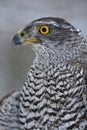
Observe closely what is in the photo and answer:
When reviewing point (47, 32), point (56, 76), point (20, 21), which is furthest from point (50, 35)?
point (20, 21)

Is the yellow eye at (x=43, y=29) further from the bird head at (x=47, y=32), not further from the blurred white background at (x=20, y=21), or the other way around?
the blurred white background at (x=20, y=21)

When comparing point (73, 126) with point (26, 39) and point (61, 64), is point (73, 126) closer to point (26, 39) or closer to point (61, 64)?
point (61, 64)

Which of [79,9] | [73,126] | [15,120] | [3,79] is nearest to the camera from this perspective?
[73,126]

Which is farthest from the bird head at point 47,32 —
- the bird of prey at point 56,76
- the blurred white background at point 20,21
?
the blurred white background at point 20,21

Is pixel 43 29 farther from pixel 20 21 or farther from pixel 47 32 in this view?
pixel 20 21

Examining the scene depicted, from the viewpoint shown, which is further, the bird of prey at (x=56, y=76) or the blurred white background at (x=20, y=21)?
the blurred white background at (x=20, y=21)

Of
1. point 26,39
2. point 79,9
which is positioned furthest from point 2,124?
point 79,9
